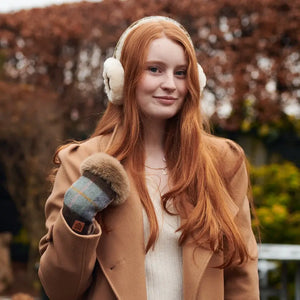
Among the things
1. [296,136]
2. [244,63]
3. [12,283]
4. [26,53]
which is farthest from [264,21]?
[12,283]

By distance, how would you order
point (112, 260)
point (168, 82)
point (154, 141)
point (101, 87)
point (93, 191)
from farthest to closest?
point (101, 87) → point (154, 141) → point (168, 82) → point (112, 260) → point (93, 191)

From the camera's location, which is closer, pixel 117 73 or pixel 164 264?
pixel 164 264

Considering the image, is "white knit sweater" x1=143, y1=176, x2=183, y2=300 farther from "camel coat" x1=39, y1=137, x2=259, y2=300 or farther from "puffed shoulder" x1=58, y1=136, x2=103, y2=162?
"puffed shoulder" x1=58, y1=136, x2=103, y2=162

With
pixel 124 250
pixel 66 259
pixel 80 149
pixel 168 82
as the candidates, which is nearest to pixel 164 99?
pixel 168 82

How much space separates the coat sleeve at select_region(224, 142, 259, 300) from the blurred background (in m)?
3.64

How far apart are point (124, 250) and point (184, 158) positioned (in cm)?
45

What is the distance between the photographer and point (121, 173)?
1813mm

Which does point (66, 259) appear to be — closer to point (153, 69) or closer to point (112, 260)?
point (112, 260)

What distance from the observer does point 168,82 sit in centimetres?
197

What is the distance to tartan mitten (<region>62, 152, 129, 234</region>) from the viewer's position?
1742 mm

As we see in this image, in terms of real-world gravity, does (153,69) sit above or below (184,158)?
above

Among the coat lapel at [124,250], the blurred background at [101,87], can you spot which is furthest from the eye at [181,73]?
the blurred background at [101,87]

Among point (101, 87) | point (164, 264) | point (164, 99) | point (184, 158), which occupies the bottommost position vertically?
point (101, 87)

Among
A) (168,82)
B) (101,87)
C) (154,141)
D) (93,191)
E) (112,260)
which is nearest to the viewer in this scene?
(93,191)
